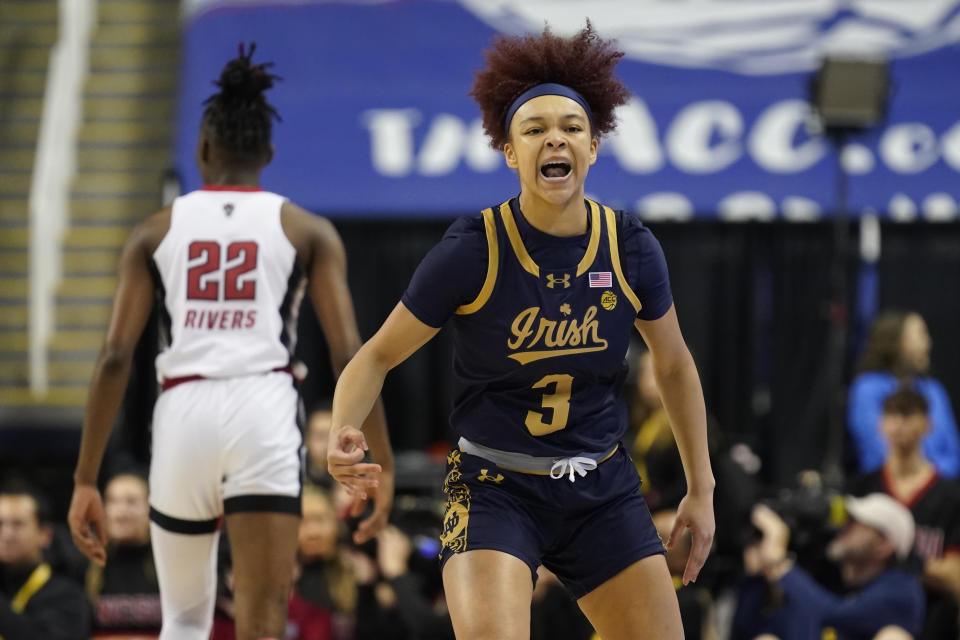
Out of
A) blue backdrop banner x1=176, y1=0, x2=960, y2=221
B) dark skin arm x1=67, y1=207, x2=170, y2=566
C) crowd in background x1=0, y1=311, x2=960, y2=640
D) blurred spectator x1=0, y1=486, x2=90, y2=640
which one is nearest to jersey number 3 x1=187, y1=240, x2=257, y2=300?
dark skin arm x1=67, y1=207, x2=170, y2=566

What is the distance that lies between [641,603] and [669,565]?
8.00ft

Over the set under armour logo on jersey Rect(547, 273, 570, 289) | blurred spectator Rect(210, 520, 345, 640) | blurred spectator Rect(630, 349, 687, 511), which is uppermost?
under armour logo on jersey Rect(547, 273, 570, 289)

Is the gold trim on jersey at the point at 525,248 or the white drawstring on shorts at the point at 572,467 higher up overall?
the gold trim on jersey at the point at 525,248

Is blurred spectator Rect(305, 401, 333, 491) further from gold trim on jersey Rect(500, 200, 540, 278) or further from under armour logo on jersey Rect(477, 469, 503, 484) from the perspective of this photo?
gold trim on jersey Rect(500, 200, 540, 278)

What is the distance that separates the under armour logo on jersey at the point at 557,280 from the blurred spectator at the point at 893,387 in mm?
4176

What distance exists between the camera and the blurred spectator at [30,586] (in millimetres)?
5652

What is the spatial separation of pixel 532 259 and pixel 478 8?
703cm

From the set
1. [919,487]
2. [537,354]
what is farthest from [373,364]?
[919,487]

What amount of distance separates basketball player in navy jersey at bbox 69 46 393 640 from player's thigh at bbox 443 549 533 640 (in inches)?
32.5

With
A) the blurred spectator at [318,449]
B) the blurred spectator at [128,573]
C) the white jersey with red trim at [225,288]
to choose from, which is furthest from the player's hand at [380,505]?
the blurred spectator at [318,449]

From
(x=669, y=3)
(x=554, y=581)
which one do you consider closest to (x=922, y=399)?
(x=554, y=581)

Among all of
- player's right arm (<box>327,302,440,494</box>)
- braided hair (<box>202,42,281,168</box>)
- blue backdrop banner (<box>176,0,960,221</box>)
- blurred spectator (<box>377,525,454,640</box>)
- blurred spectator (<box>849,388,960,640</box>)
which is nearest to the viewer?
player's right arm (<box>327,302,440,494</box>)

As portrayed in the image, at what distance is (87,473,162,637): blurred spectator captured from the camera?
591 cm

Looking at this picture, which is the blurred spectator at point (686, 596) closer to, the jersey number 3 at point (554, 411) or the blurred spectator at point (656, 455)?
the blurred spectator at point (656, 455)
